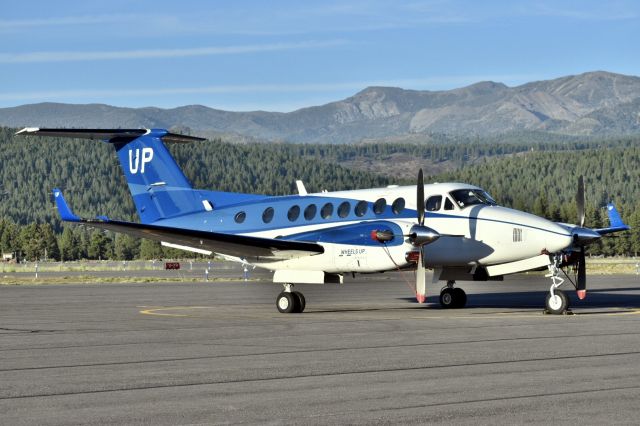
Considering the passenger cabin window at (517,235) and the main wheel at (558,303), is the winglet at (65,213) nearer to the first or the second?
the passenger cabin window at (517,235)

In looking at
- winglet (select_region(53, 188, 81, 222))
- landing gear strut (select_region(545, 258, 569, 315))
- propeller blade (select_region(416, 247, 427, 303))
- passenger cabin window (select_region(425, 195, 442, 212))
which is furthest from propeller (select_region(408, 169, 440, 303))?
winglet (select_region(53, 188, 81, 222))

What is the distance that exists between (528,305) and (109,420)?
2229 centimetres

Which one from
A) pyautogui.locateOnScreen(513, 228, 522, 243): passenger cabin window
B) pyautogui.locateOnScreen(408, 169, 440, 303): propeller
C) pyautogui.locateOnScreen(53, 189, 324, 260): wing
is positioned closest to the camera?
pyautogui.locateOnScreen(408, 169, 440, 303): propeller

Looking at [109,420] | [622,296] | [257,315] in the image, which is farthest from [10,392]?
[622,296]

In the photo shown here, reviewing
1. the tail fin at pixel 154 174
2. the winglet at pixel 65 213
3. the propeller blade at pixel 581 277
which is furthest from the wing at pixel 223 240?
the propeller blade at pixel 581 277

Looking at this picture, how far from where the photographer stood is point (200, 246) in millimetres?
29609

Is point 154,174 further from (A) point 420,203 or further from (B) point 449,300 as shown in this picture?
(B) point 449,300

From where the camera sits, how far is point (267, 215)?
30.8 m

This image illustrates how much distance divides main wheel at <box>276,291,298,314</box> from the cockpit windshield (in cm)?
547

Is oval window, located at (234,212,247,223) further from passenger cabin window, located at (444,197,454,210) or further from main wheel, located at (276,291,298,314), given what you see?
passenger cabin window, located at (444,197,454,210)

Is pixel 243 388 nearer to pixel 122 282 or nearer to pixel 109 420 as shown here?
pixel 109 420

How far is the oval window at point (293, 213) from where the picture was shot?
98.3ft

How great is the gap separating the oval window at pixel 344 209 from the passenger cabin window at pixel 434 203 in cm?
238

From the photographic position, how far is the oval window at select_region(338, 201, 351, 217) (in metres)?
29.0
